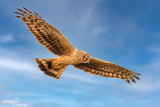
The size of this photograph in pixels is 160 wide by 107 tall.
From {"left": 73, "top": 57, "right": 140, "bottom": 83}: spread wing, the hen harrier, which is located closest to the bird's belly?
the hen harrier

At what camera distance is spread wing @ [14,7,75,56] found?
320 inches

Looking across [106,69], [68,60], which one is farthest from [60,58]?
[106,69]

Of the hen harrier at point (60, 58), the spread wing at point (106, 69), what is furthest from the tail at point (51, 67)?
the spread wing at point (106, 69)

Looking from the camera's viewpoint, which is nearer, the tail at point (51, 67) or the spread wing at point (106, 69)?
the tail at point (51, 67)

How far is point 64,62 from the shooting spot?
8.92 metres

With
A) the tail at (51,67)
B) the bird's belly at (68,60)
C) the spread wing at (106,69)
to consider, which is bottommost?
the tail at (51,67)

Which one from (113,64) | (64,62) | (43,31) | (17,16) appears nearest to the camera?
(17,16)

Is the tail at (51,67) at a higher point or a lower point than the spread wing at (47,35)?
lower

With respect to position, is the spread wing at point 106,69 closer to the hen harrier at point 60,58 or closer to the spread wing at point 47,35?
the hen harrier at point 60,58

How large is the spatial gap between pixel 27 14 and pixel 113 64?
4.66 metres

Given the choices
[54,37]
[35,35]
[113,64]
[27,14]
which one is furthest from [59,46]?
[113,64]

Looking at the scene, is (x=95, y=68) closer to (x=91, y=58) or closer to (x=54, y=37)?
(x=91, y=58)

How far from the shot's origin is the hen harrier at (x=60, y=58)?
8.22 metres

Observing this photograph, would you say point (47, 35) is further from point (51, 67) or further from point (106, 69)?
point (106, 69)
